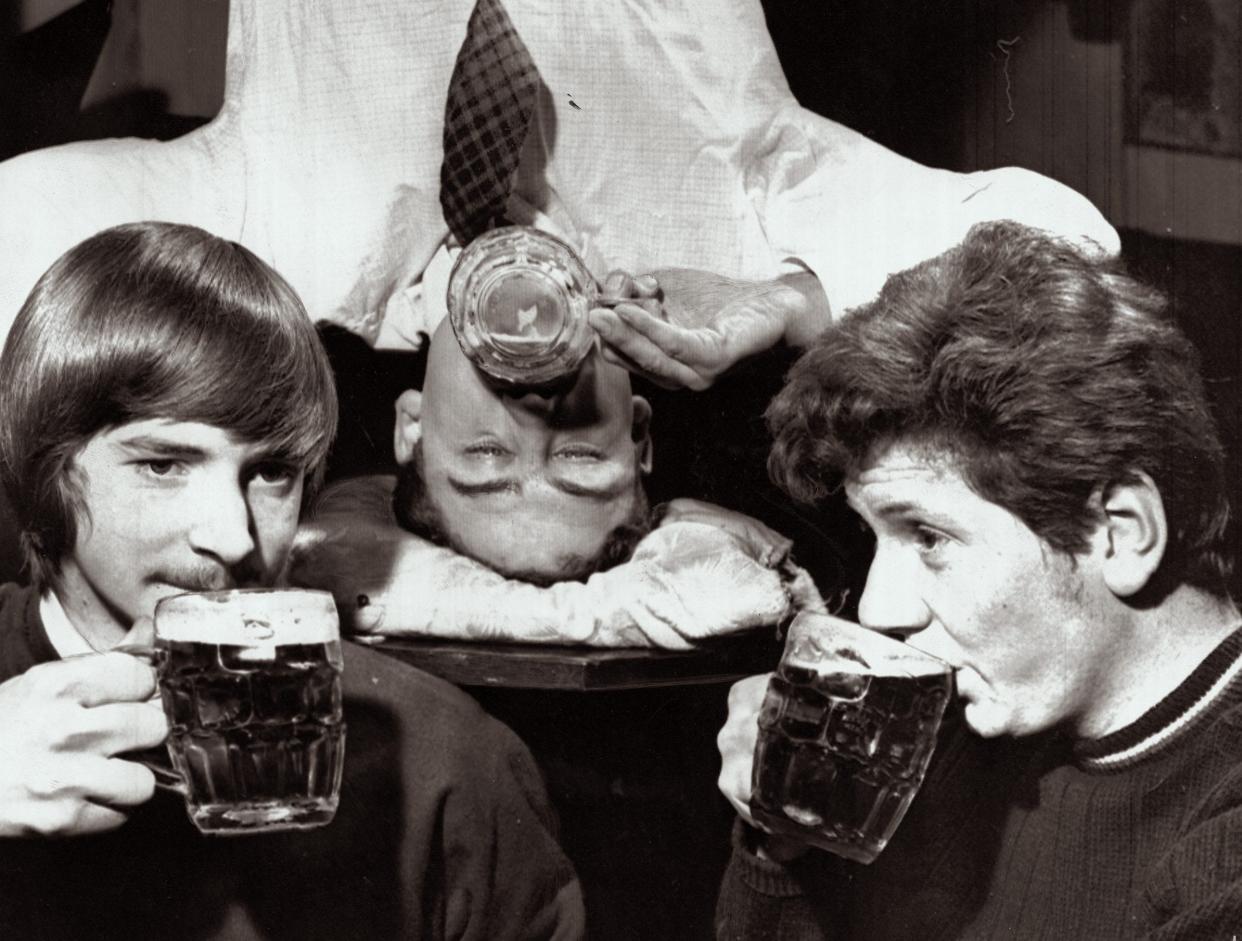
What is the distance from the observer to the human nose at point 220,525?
853 millimetres

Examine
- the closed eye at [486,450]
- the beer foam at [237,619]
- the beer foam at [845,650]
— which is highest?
the beer foam at [237,619]

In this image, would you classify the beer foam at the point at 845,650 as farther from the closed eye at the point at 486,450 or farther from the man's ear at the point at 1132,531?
the closed eye at the point at 486,450

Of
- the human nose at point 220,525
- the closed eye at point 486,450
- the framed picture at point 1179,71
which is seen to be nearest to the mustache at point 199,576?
the human nose at point 220,525

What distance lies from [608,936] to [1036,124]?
59 cm

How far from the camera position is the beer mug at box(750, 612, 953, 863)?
0.76 m

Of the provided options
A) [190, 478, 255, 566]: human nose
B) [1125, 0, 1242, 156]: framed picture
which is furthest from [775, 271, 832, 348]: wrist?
[190, 478, 255, 566]: human nose

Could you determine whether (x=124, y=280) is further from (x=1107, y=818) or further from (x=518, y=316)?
(x=1107, y=818)

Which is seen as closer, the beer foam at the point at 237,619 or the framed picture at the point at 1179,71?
the beer foam at the point at 237,619

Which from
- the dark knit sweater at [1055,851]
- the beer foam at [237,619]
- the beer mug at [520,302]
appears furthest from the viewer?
the beer mug at [520,302]

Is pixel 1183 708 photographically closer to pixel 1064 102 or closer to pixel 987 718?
pixel 987 718

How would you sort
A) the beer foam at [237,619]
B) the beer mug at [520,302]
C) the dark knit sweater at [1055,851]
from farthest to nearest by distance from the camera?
the beer mug at [520,302], the dark knit sweater at [1055,851], the beer foam at [237,619]

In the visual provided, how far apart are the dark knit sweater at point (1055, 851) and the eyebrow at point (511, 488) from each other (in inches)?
10.1

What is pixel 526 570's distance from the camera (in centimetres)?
103

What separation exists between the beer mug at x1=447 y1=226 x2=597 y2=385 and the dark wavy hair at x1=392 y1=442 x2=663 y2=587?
102 millimetres
